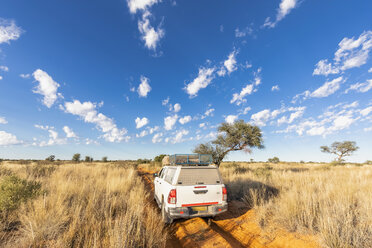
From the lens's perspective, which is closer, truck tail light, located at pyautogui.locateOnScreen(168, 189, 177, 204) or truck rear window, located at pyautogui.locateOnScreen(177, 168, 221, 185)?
truck tail light, located at pyautogui.locateOnScreen(168, 189, 177, 204)

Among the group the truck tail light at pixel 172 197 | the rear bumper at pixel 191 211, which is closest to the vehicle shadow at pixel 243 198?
the rear bumper at pixel 191 211

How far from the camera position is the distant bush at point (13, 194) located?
4797 millimetres

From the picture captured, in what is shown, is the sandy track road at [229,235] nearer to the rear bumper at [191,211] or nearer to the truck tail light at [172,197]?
the rear bumper at [191,211]

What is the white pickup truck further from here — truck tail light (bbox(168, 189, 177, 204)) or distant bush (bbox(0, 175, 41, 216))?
distant bush (bbox(0, 175, 41, 216))

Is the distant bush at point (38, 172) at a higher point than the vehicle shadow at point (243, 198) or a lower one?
higher

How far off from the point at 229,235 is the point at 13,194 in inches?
287

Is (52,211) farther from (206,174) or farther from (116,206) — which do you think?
(206,174)

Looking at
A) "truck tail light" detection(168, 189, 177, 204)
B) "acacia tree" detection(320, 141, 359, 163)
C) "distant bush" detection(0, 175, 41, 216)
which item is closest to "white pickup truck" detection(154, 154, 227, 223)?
"truck tail light" detection(168, 189, 177, 204)

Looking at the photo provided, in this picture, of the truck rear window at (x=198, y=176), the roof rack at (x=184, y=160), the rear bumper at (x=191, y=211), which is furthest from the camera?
the roof rack at (x=184, y=160)

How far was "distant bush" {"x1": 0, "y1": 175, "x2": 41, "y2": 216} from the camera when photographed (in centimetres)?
480

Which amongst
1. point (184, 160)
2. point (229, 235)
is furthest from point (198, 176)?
point (184, 160)

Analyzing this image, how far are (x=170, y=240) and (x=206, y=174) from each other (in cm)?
228

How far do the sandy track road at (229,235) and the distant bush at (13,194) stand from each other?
5109mm

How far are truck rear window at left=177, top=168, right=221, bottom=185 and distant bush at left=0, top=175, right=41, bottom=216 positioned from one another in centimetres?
539
